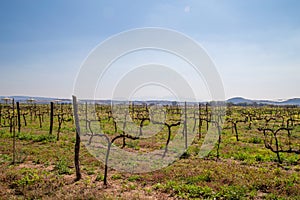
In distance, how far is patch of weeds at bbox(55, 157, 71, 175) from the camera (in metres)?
8.84

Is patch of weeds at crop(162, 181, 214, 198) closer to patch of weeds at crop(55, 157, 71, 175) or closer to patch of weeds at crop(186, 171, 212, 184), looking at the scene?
patch of weeds at crop(186, 171, 212, 184)

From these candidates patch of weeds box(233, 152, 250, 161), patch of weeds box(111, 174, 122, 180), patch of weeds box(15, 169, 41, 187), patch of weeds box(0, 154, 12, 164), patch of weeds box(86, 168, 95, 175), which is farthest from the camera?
patch of weeds box(233, 152, 250, 161)

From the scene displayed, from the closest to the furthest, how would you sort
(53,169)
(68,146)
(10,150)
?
(53,169)
(10,150)
(68,146)

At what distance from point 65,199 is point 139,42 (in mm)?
6852

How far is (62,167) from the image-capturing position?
9.22 metres

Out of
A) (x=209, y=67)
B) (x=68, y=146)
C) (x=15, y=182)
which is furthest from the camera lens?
(x=68, y=146)

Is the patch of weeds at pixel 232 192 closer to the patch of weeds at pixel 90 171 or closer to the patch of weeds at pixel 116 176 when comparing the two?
the patch of weeds at pixel 116 176

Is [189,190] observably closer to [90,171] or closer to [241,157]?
[90,171]

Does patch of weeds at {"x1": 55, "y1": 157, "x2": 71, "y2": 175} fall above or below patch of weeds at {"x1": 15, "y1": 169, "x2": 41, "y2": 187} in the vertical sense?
below

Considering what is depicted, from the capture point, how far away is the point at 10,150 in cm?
1252

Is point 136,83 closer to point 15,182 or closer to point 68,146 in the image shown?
point 68,146

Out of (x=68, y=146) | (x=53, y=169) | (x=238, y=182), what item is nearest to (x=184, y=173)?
(x=238, y=182)

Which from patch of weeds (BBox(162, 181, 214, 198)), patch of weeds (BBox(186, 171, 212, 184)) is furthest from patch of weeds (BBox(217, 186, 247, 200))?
patch of weeds (BBox(186, 171, 212, 184))

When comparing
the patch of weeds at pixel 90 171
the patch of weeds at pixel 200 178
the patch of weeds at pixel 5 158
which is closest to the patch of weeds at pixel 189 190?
the patch of weeds at pixel 200 178
